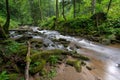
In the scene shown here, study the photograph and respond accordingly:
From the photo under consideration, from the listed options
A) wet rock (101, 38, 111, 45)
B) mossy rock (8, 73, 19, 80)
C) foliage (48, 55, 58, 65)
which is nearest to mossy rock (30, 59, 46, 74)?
mossy rock (8, 73, 19, 80)

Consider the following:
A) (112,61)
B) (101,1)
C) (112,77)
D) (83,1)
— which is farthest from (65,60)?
(83,1)

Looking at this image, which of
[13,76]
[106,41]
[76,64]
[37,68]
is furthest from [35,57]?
[106,41]

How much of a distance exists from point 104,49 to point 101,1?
633 inches

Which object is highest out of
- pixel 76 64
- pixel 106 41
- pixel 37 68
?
Result: pixel 106 41

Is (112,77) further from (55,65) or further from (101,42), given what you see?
(101,42)

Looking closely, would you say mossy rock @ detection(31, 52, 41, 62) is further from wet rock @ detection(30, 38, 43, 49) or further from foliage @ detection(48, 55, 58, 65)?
wet rock @ detection(30, 38, 43, 49)

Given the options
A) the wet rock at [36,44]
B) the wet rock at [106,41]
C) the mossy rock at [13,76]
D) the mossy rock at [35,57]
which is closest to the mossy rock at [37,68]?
the mossy rock at [35,57]

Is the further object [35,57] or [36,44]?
[36,44]

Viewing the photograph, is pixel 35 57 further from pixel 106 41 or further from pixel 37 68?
pixel 106 41

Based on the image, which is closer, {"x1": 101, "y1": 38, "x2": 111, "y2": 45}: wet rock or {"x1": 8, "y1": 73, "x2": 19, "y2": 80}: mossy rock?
{"x1": 8, "y1": 73, "x2": 19, "y2": 80}: mossy rock

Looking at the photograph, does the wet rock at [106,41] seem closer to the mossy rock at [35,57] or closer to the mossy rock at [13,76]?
the mossy rock at [35,57]

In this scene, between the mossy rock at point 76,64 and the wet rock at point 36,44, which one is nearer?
the mossy rock at point 76,64

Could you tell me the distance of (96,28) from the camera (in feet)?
61.7

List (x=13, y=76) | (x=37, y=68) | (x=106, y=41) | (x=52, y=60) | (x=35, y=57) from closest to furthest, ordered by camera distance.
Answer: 1. (x=13, y=76)
2. (x=37, y=68)
3. (x=35, y=57)
4. (x=52, y=60)
5. (x=106, y=41)
